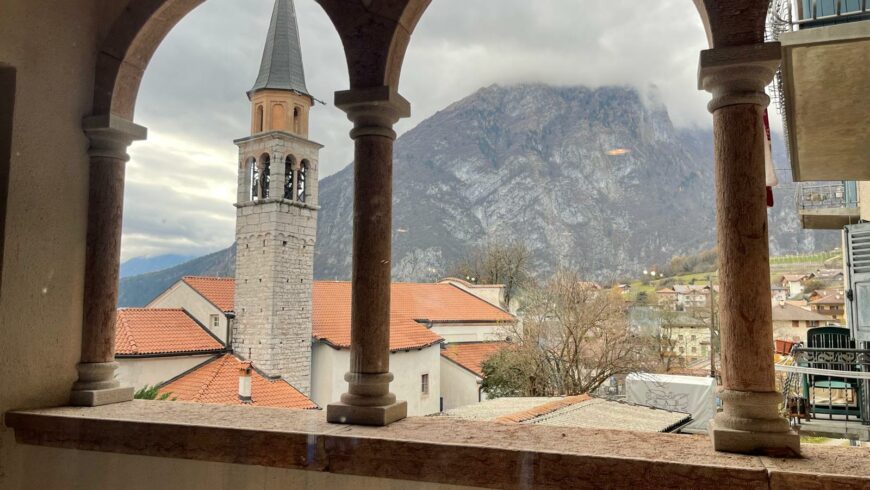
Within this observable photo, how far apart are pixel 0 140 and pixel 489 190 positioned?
62.4 m

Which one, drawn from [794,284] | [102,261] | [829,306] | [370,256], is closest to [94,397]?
[102,261]

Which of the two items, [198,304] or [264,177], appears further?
[264,177]

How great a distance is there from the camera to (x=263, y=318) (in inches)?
814

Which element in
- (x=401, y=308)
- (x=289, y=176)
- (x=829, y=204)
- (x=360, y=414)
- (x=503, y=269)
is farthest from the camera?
(x=503, y=269)

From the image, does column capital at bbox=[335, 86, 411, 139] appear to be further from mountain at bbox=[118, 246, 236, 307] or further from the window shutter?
mountain at bbox=[118, 246, 236, 307]

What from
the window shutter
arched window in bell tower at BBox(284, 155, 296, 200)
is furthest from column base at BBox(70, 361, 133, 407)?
arched window in bell tower at BBox(284, 155, 296, 200)

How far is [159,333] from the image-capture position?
17.1m

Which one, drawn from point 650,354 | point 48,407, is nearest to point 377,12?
point 48,407

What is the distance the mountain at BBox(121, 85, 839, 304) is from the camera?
39.7 meters

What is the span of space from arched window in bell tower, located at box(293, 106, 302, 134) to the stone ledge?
67.5 feet

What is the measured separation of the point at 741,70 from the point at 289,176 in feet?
72.7

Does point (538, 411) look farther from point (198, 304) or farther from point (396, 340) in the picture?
point (198, 304)

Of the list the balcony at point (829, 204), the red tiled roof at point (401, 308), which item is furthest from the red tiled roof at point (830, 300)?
the balcony at point (829, 204)

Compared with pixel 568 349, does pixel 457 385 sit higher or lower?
lower
